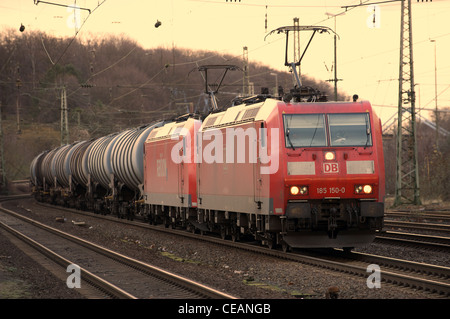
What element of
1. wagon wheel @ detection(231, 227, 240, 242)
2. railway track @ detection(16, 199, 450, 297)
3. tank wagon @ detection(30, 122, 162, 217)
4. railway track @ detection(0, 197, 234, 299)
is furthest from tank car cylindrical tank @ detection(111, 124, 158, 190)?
railway track @ detection(16, 199, 450, 297)

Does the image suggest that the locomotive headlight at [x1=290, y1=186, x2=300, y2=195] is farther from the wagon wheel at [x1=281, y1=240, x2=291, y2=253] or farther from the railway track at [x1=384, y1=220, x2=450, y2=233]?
the railway track at [x1=384, y1=220, x2=450, y2=233]

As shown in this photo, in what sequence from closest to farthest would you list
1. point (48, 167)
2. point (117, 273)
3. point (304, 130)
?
point (117, 273) → point (304, 130) → point (48, 167)

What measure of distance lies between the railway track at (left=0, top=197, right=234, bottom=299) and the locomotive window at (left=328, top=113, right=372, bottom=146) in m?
4.89

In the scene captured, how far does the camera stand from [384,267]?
13.8 metres

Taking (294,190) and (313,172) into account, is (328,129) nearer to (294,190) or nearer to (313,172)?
(313,172)

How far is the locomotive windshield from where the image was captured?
15.4 meters

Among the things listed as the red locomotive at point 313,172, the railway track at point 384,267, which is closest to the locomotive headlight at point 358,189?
the red locomotive at point 313,172

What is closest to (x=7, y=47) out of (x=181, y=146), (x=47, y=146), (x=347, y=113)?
(x=47, y=146)

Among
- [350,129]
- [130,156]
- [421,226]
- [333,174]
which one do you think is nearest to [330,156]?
[333,174]

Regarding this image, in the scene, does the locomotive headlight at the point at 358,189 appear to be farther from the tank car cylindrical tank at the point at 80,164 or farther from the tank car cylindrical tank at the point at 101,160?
the tank car cylindrical tank at the point at 80,164

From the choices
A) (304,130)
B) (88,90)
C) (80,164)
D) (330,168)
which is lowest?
(330,168)

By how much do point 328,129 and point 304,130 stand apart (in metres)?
0.54

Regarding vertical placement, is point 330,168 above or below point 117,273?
above

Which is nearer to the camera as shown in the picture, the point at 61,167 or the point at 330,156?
the point at 330,156
